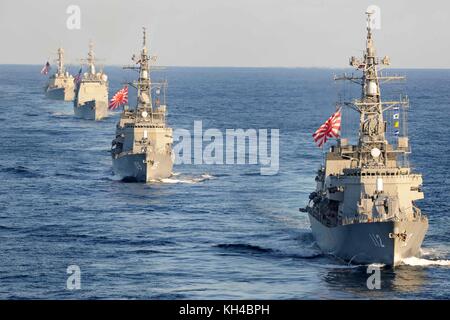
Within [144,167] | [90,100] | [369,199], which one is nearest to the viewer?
[369,199]

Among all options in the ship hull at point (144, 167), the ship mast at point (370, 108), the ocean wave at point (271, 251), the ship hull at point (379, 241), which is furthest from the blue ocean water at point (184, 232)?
the ship mast at point (370, 108)

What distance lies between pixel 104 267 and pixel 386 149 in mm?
20149

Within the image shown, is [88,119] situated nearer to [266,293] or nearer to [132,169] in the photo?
[132,169]

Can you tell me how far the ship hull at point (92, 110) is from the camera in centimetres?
17829

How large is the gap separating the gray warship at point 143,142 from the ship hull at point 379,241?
137 feet

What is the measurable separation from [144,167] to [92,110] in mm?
74650

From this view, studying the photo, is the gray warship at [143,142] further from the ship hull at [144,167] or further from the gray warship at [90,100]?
the gray warship at [90,100]

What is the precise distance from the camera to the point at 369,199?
66188 mm

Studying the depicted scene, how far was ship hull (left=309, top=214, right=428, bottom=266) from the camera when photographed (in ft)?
207

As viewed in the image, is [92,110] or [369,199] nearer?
[369,199]


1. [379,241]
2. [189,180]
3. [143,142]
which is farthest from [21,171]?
[379,241]

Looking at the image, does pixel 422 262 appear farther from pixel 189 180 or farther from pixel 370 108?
pixel 189 180

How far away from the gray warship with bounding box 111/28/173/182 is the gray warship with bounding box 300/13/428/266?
34147 mm
